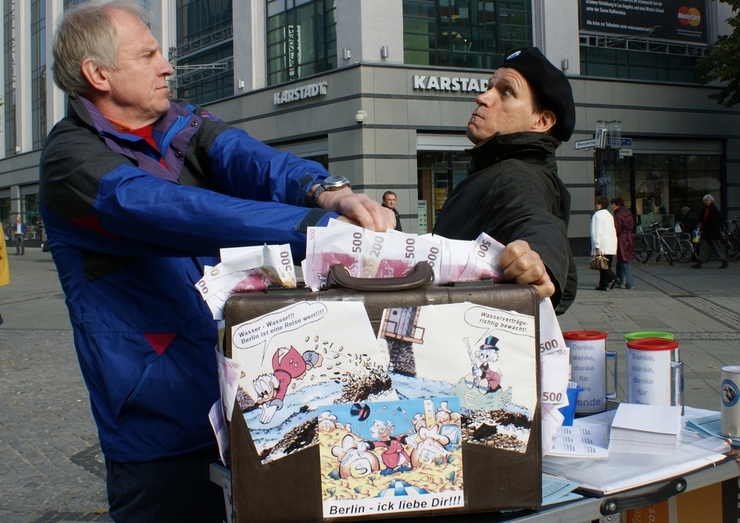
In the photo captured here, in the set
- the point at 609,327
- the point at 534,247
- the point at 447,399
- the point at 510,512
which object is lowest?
the point at 609,327

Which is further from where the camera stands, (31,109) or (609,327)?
(31,109)

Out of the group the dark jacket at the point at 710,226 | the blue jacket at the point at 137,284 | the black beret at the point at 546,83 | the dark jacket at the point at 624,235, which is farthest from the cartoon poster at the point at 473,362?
the dark jacket at the point at 710,226

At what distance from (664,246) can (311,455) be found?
70.3ft

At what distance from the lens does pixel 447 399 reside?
1312 millimetres

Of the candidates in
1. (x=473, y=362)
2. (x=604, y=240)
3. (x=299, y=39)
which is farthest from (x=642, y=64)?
(x=473, y=362)

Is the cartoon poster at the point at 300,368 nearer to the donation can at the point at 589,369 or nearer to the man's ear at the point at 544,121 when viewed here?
the donation can at the point at 589,369

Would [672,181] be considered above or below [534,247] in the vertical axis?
above

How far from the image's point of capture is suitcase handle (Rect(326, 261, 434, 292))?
1.29 metres

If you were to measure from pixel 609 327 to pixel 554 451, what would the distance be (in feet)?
28.0

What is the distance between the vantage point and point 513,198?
2062mm

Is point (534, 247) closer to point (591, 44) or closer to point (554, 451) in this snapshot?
point (554, 451)

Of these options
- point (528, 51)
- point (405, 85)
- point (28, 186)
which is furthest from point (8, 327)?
point (28, 186)

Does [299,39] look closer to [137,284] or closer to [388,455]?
[137,284]

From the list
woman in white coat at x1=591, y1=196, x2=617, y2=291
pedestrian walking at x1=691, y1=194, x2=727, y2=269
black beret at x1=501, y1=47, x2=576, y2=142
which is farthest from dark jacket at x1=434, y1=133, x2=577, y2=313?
pedestrian walking at x1=691, y1=194, x2=727, y2=269
